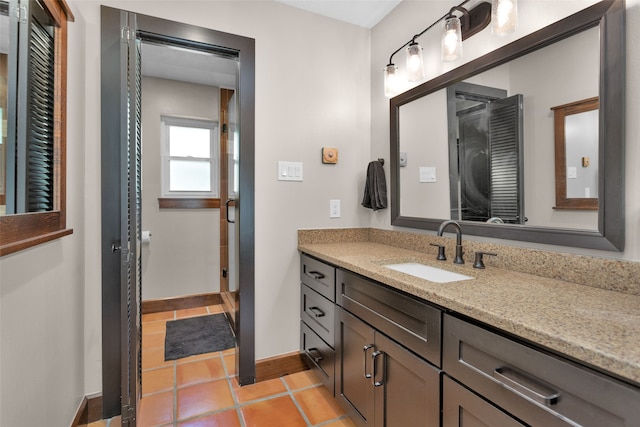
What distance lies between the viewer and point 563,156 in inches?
46.6

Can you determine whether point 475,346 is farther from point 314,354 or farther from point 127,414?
point 127,414

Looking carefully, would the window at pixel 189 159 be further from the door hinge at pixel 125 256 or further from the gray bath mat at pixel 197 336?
the door hinge at pixel 125 256

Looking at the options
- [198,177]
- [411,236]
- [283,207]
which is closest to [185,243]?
[198,177]

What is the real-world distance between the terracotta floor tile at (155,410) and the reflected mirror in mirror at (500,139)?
179cm

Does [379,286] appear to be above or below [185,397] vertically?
above

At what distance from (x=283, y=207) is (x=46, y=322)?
4.17 feet

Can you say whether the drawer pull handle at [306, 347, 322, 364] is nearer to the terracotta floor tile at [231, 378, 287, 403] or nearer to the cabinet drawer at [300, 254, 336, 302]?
the terracotta floor tile at [231, 378, 287, 403]

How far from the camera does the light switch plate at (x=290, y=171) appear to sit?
2043 millimetres

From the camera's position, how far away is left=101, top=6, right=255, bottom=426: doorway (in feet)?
4.66

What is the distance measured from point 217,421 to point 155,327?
155cm

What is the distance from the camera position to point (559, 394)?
27.1 inches

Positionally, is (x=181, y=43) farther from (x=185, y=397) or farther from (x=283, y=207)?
(x=185, y=397)

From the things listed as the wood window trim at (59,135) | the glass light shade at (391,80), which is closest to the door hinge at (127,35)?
the wood window trim at (59,135)

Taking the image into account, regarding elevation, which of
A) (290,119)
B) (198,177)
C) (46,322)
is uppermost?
(290,119)
